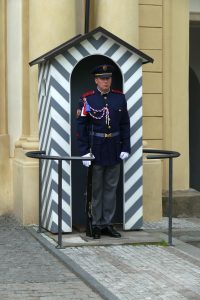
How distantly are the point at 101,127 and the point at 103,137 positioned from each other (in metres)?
0.11

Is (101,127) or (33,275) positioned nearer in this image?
(33,275)

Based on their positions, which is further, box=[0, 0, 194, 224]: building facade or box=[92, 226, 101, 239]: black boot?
box=[0, 0, 194, 224]: building facade

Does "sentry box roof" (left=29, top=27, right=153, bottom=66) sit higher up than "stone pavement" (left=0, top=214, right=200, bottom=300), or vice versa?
"sentry box roof" (left=29, top=27, right=153, bottom=66)

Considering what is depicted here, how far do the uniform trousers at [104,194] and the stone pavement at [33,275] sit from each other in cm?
76

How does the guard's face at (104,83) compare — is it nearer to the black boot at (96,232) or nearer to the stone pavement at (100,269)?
the black boot at (96,232)

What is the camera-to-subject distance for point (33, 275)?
20.6ft

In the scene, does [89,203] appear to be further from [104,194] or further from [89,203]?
[104,194]

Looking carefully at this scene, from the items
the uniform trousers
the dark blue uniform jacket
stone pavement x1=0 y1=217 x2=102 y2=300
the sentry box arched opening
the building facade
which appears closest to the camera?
stone pavement x1=0 y1=217 x2=102 y2=300

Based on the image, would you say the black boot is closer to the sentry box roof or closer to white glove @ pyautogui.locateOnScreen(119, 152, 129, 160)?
white glove @ pyautogui.locateOnScreen(119, 152, 129, 160)

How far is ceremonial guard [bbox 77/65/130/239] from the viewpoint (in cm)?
766

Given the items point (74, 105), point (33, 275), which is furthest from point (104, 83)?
point (33, 275)

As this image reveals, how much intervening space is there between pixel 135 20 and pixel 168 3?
33.9 inches

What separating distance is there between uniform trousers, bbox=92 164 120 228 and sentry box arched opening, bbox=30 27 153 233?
1.17 ft

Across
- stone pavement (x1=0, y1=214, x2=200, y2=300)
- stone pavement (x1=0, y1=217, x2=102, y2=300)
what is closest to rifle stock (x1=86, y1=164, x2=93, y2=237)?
stone pavement (x1=0, y1=214, x2=200, y2=300)
